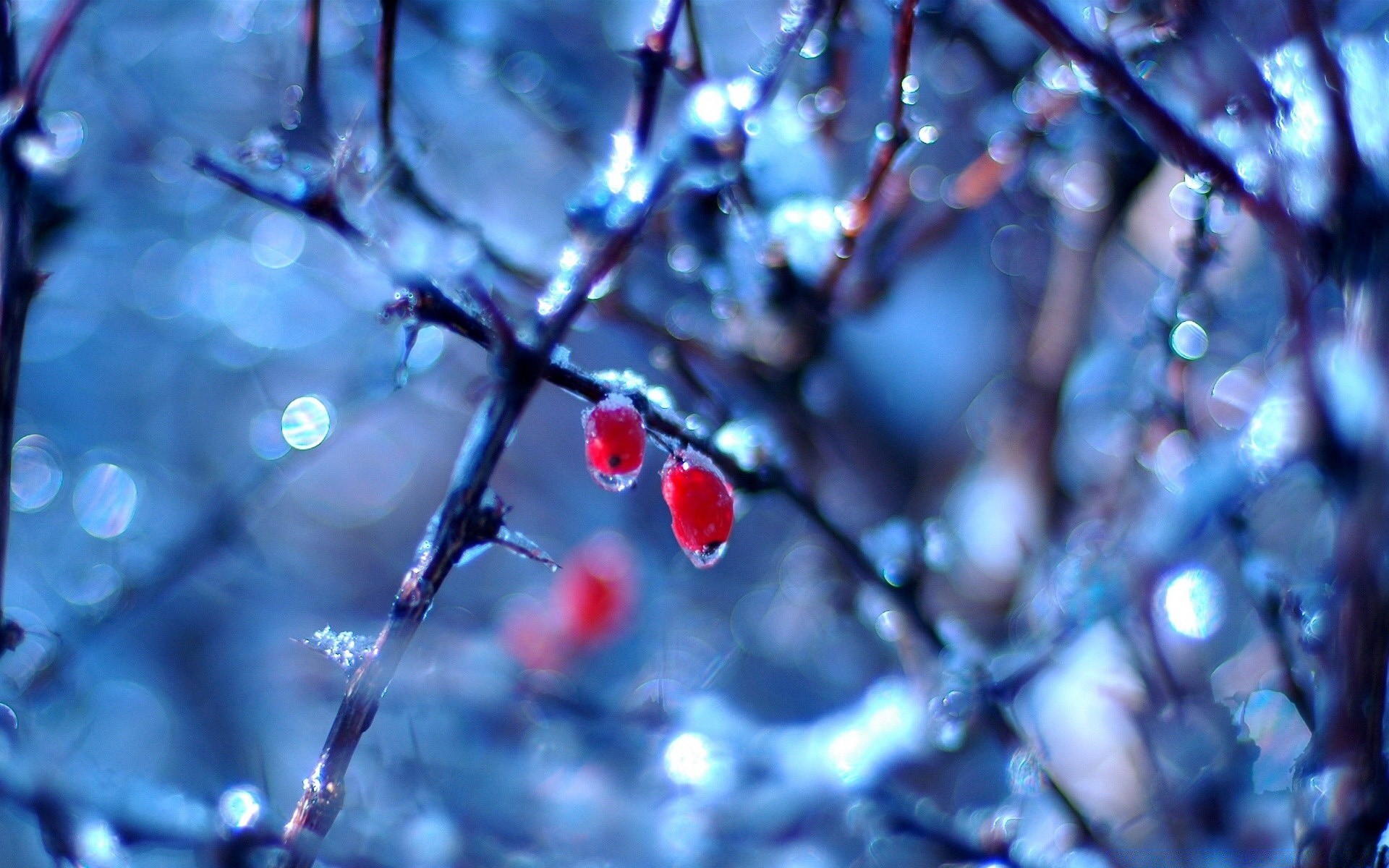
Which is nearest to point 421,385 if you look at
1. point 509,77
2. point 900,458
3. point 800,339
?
point 509,77

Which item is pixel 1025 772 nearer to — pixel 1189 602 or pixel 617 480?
pixel 1189 602

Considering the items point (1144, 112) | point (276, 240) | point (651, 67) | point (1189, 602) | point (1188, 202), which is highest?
point (276, 240)

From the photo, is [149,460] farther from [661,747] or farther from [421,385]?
[661,747]

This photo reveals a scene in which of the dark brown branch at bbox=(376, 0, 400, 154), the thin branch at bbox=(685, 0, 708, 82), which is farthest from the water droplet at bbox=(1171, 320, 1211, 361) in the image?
the dark brown branch at bbox=(376, 0, 400, 154)

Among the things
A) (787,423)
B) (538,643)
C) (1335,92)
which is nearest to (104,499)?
(538,643)

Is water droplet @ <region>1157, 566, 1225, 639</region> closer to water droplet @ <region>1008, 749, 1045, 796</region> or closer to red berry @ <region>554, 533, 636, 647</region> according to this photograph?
water droplet @ <region>1008, 749, 1045, 796</region>

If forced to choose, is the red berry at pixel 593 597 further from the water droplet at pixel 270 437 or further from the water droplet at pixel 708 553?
the water droplet at pixel 708 553
